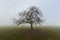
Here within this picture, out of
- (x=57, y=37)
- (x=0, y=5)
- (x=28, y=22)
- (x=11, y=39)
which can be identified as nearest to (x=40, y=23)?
(x=28, y=22)

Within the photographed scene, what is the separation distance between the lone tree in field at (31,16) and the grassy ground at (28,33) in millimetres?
71

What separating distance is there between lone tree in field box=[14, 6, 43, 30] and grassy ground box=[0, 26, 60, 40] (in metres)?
0.07

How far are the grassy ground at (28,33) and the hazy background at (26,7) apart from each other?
7 cm

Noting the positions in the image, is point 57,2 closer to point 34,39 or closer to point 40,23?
point 40,23

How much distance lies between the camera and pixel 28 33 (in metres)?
1.26

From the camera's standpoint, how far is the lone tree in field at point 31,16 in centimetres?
125

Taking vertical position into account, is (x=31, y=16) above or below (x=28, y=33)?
above

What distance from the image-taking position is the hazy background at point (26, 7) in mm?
1229


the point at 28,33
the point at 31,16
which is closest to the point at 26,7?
the point at 31,16

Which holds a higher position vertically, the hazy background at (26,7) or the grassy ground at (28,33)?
the hazy background at (26,7)

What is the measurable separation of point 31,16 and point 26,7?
0.37 ft

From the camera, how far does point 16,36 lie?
1.24 m

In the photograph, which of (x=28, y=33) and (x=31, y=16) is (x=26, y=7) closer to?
(x=31, y=16)

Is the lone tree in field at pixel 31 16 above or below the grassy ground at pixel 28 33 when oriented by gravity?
above
